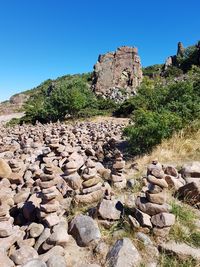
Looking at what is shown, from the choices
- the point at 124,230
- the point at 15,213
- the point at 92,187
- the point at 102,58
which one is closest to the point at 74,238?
the point at 124,230

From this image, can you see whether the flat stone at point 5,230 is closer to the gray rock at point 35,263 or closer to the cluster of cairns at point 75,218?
the cluster of cairns at point 75,218

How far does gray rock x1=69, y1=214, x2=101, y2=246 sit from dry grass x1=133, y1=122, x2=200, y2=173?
2.40 m

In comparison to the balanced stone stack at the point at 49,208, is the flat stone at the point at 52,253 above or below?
below

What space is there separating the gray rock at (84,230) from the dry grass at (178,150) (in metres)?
2.40

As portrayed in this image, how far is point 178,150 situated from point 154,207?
10.6 ft

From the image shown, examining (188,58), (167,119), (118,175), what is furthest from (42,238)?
(188,58)

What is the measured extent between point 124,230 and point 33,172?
99.8 inches

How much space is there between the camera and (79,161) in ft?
17.1

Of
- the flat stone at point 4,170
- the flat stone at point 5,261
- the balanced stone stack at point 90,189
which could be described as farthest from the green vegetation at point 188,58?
the flat stone at point 5,261

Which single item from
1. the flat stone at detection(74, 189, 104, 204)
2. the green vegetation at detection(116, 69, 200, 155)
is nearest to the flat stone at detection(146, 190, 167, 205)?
the flat stone at detection(74, 189, 104, 204)

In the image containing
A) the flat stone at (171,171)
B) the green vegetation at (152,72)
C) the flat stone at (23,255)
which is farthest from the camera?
the green vegetation at (152,72)

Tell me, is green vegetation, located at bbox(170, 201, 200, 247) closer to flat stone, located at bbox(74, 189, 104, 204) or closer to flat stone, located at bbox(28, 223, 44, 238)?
flat stone, located at bbox(74, 189, 104, 204)

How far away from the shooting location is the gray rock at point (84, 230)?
2.93 m

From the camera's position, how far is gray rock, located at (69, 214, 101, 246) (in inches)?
115
